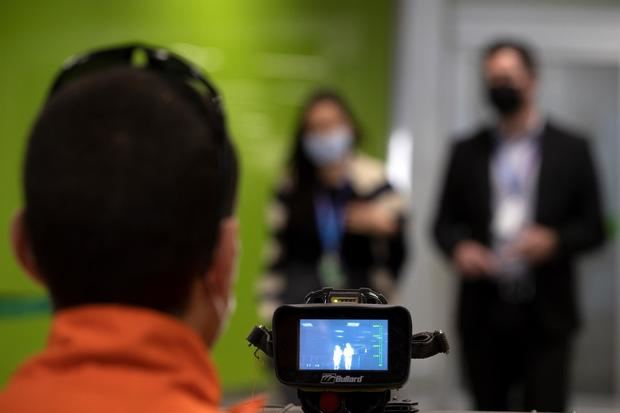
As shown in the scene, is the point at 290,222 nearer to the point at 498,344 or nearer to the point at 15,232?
the point at 498,344

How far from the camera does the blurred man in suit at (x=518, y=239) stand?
A: 3.96m

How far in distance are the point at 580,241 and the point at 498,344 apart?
490 millimetres

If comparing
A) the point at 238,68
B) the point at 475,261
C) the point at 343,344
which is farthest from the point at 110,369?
the point at 238,68

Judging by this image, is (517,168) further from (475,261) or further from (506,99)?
(475,261)

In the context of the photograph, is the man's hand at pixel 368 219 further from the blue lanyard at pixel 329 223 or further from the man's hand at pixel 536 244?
the man's hand at pixel 536 244

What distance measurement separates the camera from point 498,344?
4.00 meters

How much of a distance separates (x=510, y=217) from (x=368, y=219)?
54cm

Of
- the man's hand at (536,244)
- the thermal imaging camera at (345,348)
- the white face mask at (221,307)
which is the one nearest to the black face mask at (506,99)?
the man's hand at (536,244)

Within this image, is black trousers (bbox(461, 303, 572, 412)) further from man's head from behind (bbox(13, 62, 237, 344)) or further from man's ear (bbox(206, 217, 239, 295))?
man's head from behind (bbox(13, 62, 237, 344))

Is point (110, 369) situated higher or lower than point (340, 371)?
higher

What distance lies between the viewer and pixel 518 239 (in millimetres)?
4055

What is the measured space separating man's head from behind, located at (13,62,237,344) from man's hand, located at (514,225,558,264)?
2.99 metres

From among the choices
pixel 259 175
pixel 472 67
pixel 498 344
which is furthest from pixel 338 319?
pixel 472 67

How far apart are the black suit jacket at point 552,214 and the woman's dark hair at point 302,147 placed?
507 millimetres
